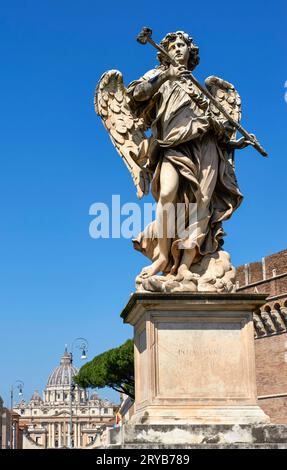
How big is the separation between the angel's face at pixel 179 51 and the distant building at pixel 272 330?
104 ft

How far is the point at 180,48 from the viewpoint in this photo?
304 inches

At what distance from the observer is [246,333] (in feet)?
22.6

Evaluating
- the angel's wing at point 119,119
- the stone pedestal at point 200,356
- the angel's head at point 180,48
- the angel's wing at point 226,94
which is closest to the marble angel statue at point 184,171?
the angel's head at point 180,48

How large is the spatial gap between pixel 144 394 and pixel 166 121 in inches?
97.4

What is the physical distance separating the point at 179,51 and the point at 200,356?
9.63 feet

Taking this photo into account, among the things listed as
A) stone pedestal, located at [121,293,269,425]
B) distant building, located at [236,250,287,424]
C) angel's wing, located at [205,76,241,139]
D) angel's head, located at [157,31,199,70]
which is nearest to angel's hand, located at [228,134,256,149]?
angel's wing, located at [205,76,241,139]

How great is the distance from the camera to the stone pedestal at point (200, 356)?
666 centimetres

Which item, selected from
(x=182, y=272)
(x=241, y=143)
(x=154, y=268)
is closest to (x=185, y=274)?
(x=182, y=272)

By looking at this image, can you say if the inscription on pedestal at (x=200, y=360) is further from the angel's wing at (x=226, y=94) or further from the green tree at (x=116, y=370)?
the green tree at (x=116, y=370)

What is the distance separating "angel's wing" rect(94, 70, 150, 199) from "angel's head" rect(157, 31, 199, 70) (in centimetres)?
93

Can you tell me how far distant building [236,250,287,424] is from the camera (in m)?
39.5

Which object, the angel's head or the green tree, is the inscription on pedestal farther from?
the green tree

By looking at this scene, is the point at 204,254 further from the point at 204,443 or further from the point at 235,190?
the point at 204,443

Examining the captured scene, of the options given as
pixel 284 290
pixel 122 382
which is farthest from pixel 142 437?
pixel 122 382
